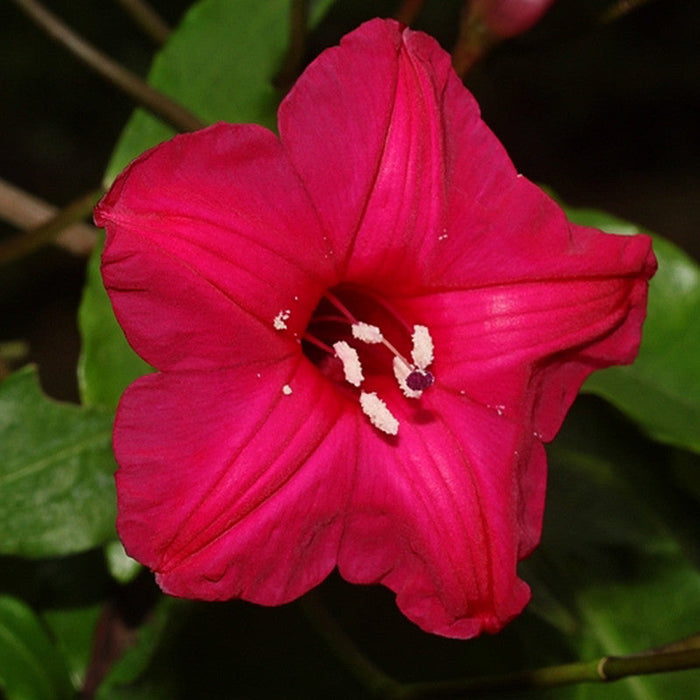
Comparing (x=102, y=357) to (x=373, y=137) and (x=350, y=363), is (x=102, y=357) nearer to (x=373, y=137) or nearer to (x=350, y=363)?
(x=350, y=363)

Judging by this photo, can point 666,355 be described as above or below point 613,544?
above

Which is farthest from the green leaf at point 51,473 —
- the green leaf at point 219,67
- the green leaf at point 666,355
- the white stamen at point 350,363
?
the green leaf at point 666,355

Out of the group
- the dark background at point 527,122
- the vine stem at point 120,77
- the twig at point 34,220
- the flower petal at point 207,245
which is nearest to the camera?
the flower petal at point 207,245

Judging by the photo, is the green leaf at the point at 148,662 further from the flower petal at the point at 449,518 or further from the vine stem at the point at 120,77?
the vine stem at the point at 120,77

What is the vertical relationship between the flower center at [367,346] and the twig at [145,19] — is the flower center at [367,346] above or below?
below

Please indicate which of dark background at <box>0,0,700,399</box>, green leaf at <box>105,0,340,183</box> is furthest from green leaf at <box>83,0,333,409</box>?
dark background at <box>0,0,700,399</box>

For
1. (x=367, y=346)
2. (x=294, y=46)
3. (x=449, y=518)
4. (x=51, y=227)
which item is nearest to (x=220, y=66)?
(x=294, y=46)
